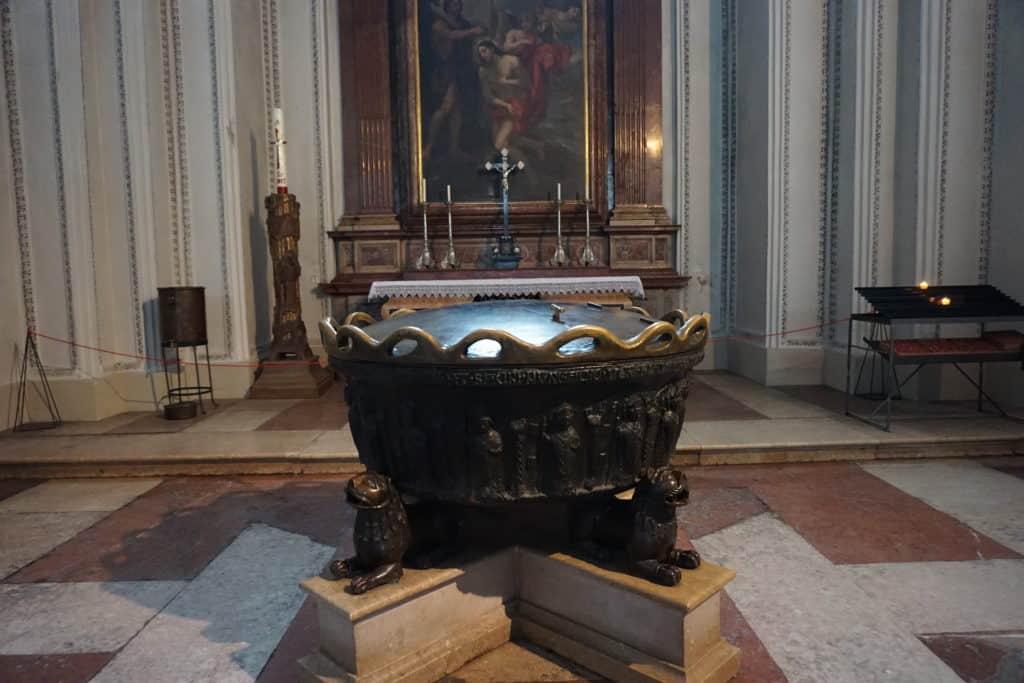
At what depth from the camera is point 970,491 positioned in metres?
3.61

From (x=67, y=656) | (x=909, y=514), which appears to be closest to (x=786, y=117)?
(x=909, y=514)

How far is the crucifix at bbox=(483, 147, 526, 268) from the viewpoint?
6840 millimetres

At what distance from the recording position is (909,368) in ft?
19.0

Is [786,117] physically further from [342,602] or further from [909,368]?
Answer: [342,602]

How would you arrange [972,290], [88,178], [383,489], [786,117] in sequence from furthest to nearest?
[786,117] → [88,178] → [972,290] → [383,489]

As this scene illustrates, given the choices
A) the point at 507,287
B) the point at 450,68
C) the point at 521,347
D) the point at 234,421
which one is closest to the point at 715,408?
the point at 507,287

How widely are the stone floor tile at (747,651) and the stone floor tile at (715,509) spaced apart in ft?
2.33

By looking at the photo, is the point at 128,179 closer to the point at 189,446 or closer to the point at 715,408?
the point at 189,446

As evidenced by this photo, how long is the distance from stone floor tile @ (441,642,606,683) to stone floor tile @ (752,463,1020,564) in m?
1.27

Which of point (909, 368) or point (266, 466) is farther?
point (909, 368)

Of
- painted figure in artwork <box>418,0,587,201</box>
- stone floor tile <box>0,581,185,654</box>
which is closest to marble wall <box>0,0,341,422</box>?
painted figure in artwork <box>418,0,587,201</box>

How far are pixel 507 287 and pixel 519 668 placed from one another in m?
4.31

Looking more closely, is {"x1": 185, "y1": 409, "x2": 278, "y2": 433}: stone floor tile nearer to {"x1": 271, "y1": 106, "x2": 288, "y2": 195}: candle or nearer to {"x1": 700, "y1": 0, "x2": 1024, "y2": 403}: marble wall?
{"x1": 271, "y1": 106, "x2": 288, "y2": 195}: candle

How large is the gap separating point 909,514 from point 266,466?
3380mm
